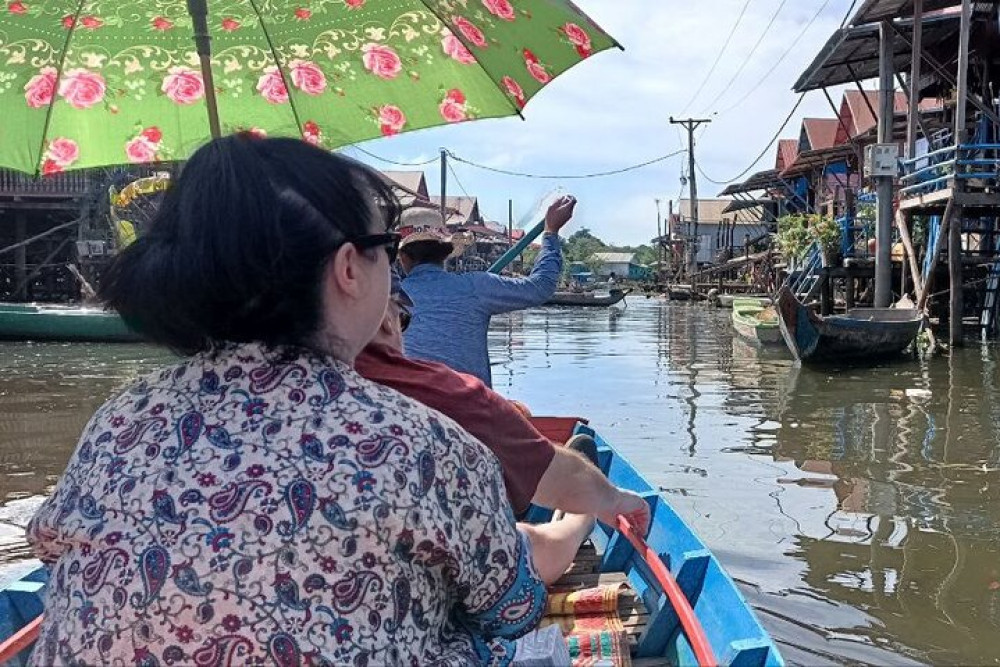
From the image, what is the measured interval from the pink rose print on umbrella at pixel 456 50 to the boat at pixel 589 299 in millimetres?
29460

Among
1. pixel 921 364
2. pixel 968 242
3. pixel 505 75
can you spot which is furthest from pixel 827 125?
pixel 505 75

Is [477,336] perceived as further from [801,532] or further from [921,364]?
[921,364]

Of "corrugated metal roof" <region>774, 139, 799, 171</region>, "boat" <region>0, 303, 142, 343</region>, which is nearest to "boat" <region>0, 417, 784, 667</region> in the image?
"boat" <region>0, 303, 142, 343</region>

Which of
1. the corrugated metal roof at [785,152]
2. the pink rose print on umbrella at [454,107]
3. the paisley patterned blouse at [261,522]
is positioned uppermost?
the corrugated metal roof at [785,152]

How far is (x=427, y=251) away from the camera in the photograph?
3381 mm

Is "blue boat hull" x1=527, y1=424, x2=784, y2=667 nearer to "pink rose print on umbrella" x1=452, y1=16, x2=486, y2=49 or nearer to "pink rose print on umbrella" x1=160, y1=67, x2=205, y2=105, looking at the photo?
"pink rose print on umbrella" x1=452, y1=16, x2=486, y2=49

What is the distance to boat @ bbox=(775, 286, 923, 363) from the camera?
11.9 metres

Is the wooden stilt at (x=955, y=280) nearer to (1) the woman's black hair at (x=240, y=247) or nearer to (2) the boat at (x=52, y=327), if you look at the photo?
(1) the woman's black hair at (x=240, y=247)

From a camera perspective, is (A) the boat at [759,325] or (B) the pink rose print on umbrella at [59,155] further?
(A) the boat at [759,325]

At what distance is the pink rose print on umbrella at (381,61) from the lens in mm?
2924

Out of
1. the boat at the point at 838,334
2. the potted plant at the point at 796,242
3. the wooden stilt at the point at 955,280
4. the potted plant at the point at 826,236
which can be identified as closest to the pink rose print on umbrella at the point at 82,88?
the boat at the point at 838,334

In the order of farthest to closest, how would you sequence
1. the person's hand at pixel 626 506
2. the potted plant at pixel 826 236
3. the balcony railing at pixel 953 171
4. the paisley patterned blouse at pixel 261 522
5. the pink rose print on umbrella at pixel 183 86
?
the potted plant at pixel 826 236
the balcony railing at pixel 953 171
the pink rose print on umbrella at pixel 183 86
the person's hand at pixel 626 506
the paisley patterned blouse at pixel 261 522

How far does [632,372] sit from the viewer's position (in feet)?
43.2

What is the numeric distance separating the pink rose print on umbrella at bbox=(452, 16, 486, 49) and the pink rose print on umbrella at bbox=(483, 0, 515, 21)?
70 millimetres
